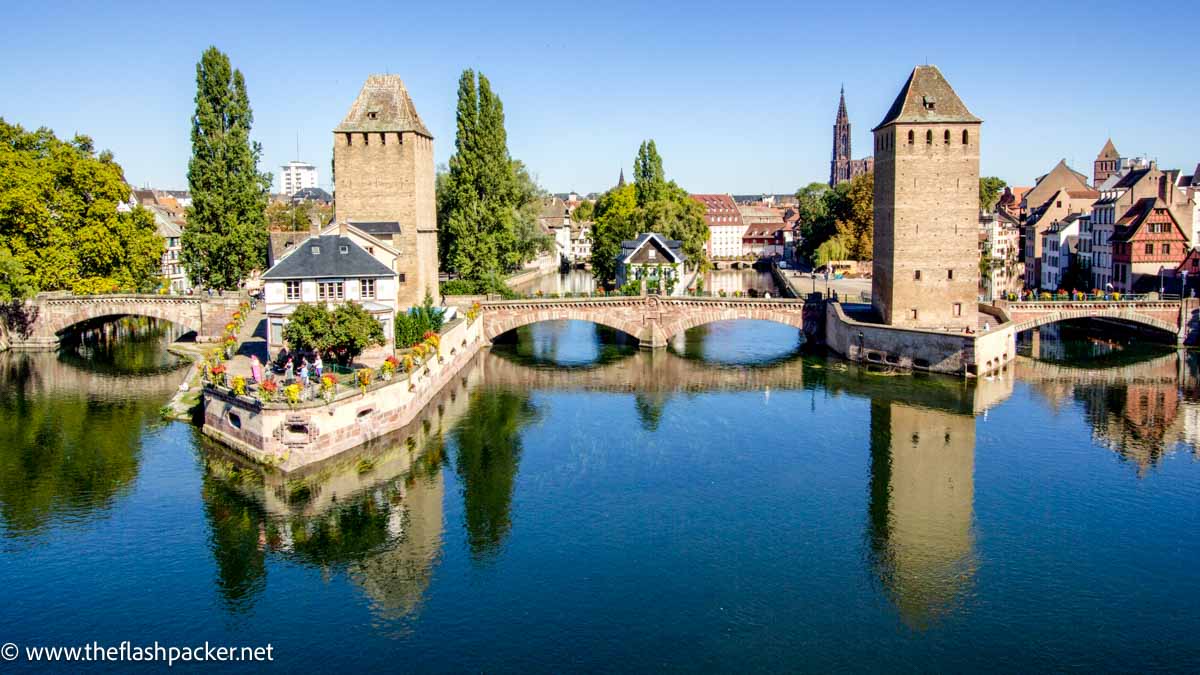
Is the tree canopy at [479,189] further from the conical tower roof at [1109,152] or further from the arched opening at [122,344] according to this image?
the conical tower roof at [1109,152]

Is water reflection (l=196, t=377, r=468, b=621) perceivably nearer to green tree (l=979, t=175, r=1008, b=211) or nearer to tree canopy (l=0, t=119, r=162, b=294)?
tree canopy (l=0, t=119, r=162, b=294)

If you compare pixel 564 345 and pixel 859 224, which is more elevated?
pixel 859 224

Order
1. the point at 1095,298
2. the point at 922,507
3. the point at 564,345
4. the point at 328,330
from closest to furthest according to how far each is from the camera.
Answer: the point at 922,507 → the point at 328,330 → the point at 1095,298 → the point at 564,345

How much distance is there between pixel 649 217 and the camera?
9038 centimetres

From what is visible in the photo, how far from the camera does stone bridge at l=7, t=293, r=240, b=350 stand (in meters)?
60.8

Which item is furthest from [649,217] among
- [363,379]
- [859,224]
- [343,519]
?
[343,519]

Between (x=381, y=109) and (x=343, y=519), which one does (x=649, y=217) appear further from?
(x=343, y=519)

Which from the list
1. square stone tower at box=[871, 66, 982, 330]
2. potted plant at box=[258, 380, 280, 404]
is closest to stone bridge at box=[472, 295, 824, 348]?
square stone tower at box=[871, 66, 982, 330]

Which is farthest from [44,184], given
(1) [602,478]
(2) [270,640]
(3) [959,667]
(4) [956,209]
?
(3) [959,667]

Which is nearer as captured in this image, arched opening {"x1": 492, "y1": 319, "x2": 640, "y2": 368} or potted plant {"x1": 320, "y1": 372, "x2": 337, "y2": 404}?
potted plant {"x1": 320, "y1": 372, "x2": 337, "y2": 404}

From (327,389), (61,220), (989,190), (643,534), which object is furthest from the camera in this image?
(989,190)

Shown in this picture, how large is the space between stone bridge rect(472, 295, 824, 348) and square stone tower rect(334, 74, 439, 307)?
291 inches

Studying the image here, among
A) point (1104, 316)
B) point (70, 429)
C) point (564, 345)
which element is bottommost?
point (70, 429)

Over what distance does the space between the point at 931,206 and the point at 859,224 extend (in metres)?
46.7
